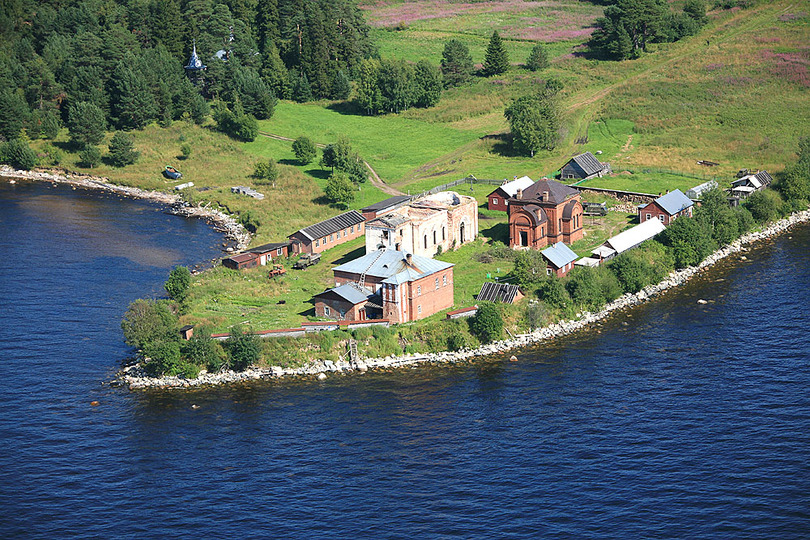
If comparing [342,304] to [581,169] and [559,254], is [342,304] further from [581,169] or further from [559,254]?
[581,169]

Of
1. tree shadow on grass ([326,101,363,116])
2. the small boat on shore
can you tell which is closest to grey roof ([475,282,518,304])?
the small boat on shore

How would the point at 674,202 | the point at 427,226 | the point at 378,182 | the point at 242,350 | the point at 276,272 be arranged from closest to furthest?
the point at 242,350
the point at 276,272
the point at 427,226
the point at 674,202
the point at 378,182

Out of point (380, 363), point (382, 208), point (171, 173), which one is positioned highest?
point (171, 173)

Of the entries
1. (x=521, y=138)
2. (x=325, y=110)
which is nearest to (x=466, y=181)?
(x=521, y=138)

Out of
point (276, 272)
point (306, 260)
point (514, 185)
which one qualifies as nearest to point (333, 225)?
point (306, 260)

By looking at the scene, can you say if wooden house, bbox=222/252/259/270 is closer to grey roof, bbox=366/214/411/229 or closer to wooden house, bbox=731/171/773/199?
grey roof, bbox=366/214/411/229

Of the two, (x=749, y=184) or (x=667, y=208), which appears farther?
(x=749, y=184)

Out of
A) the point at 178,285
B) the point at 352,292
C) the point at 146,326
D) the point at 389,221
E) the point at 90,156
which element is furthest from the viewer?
the point at 90,156
